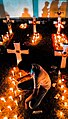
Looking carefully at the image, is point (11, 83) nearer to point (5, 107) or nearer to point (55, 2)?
point (5, 107)

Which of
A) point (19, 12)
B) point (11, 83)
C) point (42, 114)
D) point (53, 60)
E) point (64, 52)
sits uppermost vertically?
point (19, 12)

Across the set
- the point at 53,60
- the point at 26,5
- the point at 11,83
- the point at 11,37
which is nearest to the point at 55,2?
the point at 26,5

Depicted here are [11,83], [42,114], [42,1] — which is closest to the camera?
[42,114]

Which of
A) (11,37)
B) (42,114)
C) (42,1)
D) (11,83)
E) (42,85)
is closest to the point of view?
(42,85)

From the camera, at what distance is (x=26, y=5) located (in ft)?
23.8

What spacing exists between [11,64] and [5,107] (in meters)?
1.44

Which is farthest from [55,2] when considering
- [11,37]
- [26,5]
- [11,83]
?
[11,83]

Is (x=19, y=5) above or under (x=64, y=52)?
above

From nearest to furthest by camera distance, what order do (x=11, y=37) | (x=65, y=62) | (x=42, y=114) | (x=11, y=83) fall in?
(x=42, y=114) → (x=11, y=83) → (x=65, y=62) → (x=11, y=37)

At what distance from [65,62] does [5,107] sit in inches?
74.2

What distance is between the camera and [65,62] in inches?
189

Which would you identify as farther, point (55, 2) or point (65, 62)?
point (55, 2)

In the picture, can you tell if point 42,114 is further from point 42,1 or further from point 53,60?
point 42,1

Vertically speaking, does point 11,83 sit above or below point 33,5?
below
